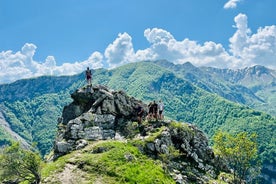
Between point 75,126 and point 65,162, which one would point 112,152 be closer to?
point 65,162

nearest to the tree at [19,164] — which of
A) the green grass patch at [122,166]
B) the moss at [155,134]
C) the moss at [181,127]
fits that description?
the green grass patch at [122,166]

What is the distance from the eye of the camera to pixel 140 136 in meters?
64.7

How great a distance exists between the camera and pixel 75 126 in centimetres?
6688

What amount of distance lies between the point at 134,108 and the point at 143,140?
1600 centimetres

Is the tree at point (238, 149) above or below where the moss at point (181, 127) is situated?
below

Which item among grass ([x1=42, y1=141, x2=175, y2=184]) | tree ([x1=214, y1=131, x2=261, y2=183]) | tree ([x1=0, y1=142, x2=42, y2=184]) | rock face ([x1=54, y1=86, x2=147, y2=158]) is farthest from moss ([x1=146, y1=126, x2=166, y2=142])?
tree ([x1=0, y1=142, x2=42, y2=184])

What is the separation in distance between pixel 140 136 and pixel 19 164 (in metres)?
23.0

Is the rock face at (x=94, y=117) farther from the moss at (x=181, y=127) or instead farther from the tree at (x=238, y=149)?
the tree at (x=238, y=149)

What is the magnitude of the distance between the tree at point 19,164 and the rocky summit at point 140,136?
5.70m

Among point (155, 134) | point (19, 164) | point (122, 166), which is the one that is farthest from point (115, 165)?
point (19, 164)

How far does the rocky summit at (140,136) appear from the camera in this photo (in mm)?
59344

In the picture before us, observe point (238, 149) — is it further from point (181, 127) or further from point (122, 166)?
point (122, 166)

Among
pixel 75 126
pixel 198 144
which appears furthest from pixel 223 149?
pixel 75 126

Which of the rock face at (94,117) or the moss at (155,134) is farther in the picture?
the rock face at (94,117)
